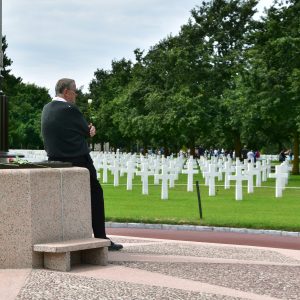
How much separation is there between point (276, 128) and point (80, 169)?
1348 inches

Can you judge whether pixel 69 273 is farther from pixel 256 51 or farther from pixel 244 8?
pixel 244 8

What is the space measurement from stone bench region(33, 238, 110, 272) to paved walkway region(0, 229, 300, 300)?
152mm

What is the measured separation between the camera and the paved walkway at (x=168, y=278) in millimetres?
7359

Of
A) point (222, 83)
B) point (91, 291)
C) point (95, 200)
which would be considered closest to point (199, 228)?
point (95, 200)

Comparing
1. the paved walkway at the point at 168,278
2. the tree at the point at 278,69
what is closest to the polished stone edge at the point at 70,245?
the paved walkway at the point at 168,278

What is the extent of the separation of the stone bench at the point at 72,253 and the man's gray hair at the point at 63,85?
5.94 feet

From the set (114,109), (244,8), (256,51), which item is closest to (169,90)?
(244,8)

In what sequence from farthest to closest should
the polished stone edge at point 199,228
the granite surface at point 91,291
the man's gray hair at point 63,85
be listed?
the polished stone edge at point 199,228 < the man's gray hair at point 63,85 < the granite surface at point 91,291

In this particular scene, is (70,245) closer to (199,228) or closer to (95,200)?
(95,200)

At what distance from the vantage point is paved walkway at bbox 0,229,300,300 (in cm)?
736

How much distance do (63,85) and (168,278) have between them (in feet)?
9.01

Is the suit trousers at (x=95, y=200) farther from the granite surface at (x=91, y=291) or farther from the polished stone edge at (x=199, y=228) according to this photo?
the polished stone edge at (x=199, y=228)

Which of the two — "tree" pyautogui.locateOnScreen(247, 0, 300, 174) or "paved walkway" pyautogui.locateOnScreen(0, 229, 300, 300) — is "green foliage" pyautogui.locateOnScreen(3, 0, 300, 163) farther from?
"paved walkway" pyautogui.locateOnScreen(0, 229, 300, 300)

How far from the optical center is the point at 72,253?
29.7 ft
